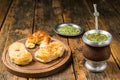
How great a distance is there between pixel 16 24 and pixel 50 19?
22 cm

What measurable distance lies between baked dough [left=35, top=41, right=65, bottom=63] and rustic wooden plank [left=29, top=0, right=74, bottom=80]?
2.6 inches

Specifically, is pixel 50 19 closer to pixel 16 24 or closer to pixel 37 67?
pixel 16 24

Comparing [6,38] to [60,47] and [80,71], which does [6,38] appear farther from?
[80,71]

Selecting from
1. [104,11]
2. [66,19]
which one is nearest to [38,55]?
[66,19]

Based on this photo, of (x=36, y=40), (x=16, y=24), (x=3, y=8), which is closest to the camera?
(x=36, y=40)

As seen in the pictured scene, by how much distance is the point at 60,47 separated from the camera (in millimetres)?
1027

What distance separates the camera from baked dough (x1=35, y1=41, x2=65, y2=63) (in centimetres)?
96

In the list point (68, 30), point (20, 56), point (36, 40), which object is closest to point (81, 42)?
point (68, 30)

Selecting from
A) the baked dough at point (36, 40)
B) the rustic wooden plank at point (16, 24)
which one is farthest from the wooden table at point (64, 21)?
the baked dough at point (36, 40)

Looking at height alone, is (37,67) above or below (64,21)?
above

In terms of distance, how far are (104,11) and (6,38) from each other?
0.73 metres

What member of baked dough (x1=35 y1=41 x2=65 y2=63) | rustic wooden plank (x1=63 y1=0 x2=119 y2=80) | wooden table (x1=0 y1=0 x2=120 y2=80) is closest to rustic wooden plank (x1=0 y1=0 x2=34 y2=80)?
wooden table (x1=0 y1=0 x2=120 y2=80)

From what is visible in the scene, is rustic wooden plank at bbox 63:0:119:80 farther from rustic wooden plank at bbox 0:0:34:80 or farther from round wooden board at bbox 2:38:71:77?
rustic wooden plank at bbox 0:0:34:80

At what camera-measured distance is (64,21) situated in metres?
1.51
